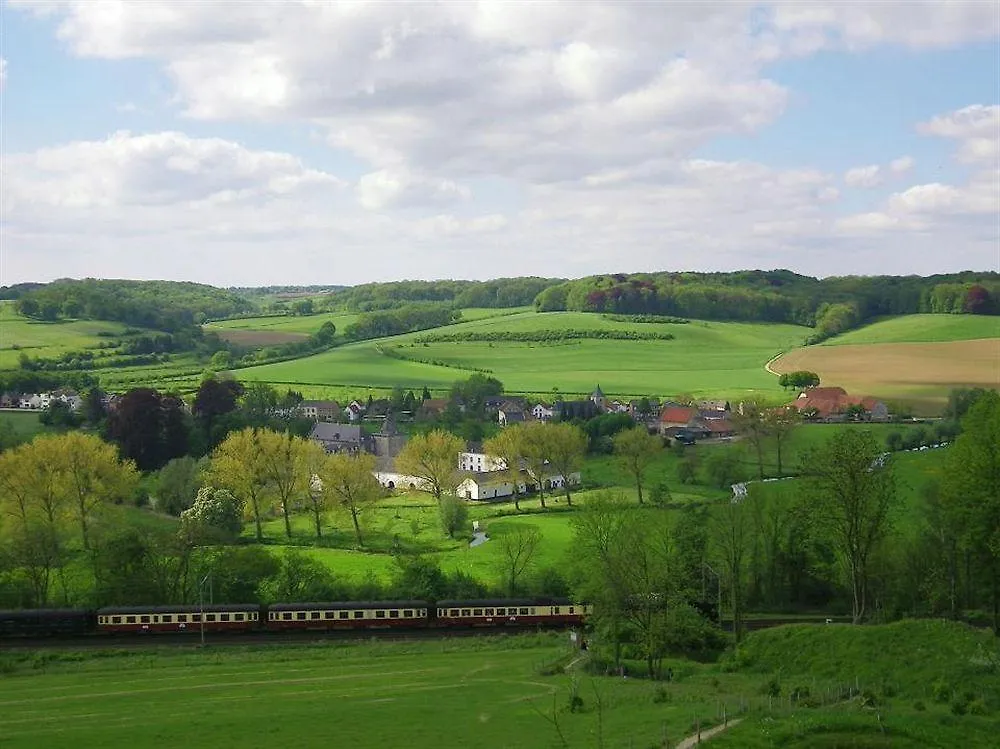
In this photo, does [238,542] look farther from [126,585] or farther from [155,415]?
[155,415]

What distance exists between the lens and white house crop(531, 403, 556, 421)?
387ft

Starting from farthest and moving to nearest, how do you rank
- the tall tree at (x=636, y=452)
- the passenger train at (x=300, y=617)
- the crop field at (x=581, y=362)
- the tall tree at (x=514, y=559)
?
the crop field at (x=581, y=362), the tall tree at (x=636, y=452), the tall tree at (x=514, y=559), the passenger train at (x=300, y=617)

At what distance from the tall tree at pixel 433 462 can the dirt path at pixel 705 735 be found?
57.3 meters

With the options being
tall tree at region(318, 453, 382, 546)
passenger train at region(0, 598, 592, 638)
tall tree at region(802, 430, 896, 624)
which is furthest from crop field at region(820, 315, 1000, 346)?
passenger train at region(0, 598, 592, 638)

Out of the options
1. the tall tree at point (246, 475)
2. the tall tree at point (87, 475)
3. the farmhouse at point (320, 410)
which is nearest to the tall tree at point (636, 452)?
the tall tree at point (246, 475)

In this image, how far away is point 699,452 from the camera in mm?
91250

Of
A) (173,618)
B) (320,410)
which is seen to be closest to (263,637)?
(173,618)

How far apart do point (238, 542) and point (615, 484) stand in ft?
108

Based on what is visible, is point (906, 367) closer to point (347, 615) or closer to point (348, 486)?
point (348, 486)

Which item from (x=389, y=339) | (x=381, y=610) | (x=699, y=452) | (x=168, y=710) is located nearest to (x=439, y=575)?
(x=381, y=610)

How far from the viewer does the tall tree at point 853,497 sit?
39219 mm

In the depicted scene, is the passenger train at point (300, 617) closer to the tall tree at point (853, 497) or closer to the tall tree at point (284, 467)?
the tall tree at point (853, 497)

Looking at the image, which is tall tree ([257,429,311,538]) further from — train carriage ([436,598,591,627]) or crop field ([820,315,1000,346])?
crop field ([820,315,1000,346])

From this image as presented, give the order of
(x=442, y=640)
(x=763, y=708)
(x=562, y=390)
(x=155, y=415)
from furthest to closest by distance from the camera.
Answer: (x=562, y=390) < (x=155, y=415) < (x=442, y=640) < (x=763, y=708)
